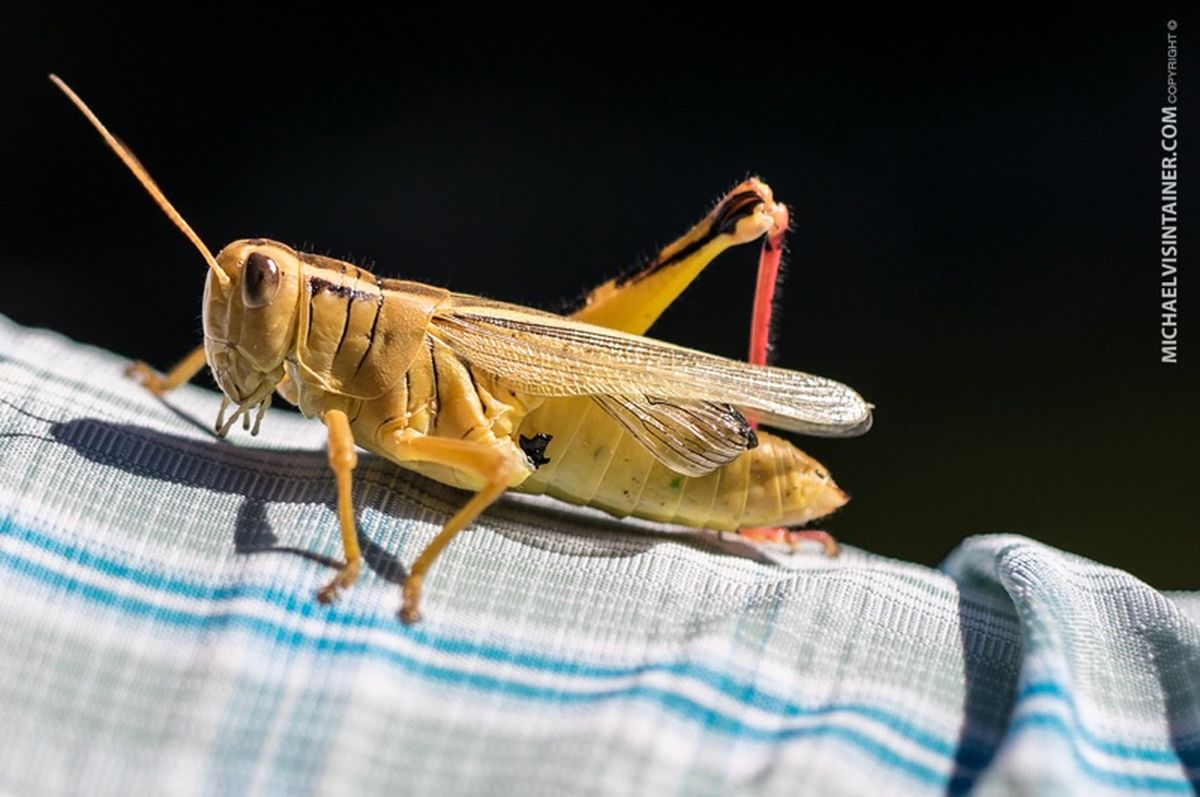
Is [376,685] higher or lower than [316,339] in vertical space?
lower

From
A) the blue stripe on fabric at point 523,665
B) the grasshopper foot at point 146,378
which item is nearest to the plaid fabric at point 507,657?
the blue stripe on fabric at point 523,665

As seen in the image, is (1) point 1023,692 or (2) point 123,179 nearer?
(1) point 1023,692

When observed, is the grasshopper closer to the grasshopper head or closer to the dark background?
the grasshopper head

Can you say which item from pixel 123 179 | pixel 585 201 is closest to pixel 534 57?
pixel 585 201

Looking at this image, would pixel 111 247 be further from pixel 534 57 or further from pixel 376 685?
pixel 376 685

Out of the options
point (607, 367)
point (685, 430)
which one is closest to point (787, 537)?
point (685, 430)
